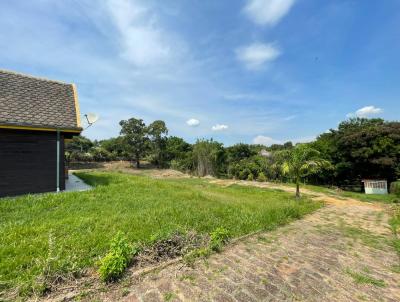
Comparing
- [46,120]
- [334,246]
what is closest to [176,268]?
[334,246]

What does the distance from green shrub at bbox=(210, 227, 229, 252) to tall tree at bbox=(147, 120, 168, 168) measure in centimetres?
2926

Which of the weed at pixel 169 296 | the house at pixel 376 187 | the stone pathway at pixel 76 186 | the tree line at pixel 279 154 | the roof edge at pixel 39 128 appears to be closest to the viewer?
the weed at pixel 169 296

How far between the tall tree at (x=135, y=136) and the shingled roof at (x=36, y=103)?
73.4ft

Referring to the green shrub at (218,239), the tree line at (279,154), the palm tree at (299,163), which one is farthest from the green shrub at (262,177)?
the green shrub at (218,239)

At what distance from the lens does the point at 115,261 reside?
3.16 metres

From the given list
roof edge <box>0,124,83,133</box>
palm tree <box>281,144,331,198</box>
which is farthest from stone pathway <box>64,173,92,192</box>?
palm tree <box>281,144,331,198</box>

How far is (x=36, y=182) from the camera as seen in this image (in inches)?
295

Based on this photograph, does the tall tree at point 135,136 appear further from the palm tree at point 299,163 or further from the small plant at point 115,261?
the small plant at point 115,261

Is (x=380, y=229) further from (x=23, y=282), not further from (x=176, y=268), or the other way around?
(x=23, y=282)

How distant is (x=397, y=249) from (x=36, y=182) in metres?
9.67

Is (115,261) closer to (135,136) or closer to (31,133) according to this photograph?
(31,133)

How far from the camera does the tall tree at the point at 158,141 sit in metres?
33.1

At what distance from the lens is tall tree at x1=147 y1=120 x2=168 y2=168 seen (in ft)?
109

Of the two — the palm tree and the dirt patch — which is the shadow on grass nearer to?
the dirt patch
